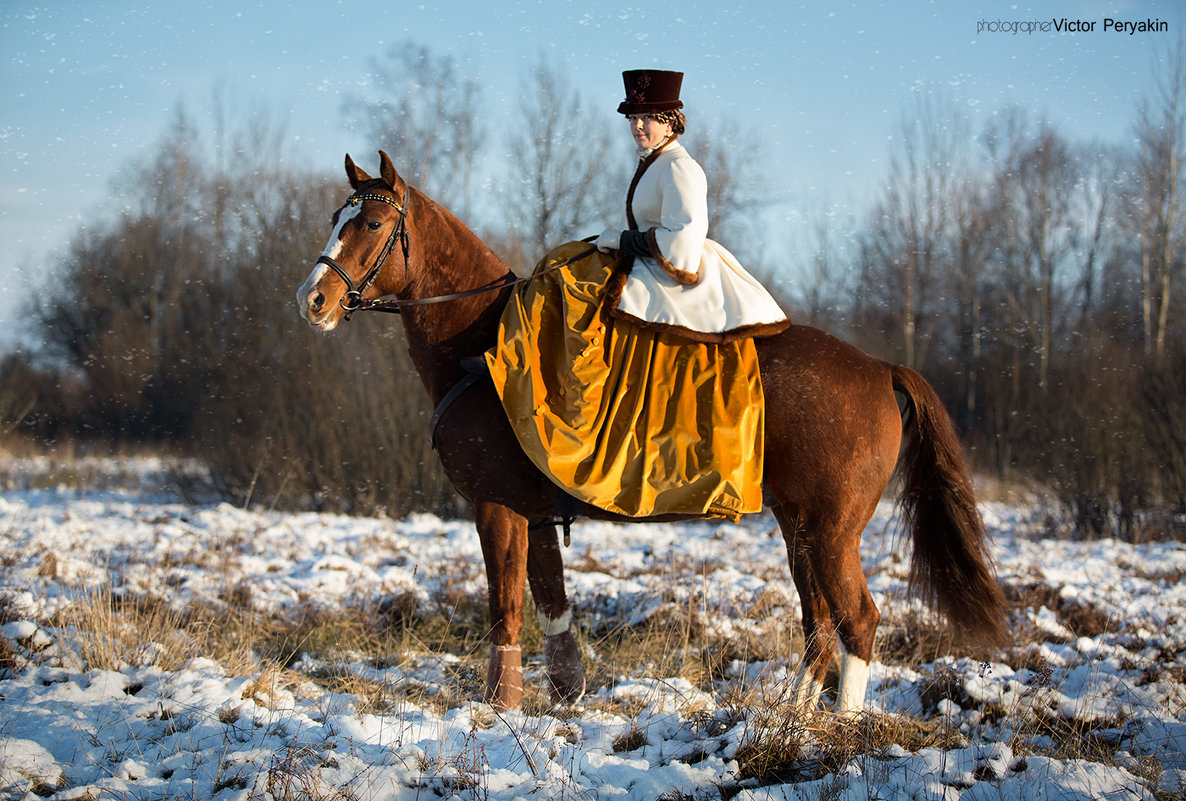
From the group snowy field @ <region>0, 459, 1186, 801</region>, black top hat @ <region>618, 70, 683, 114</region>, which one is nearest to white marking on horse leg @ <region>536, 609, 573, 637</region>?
snowy field @ <region>0, 459, 1186, 801</region>

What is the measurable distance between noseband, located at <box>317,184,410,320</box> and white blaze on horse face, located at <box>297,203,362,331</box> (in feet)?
0.07

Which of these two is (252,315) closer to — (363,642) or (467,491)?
(363,642)

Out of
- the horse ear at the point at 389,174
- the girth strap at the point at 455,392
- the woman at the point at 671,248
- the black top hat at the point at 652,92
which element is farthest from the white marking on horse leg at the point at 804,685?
the horse ear at the point at 389,174

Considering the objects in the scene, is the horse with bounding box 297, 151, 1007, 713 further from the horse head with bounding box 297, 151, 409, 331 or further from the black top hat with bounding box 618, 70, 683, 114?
the black top hat with bounding box 618, 70, 683, 114

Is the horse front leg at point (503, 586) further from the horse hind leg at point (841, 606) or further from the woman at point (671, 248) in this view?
the horse hind leg at point (841, 606)

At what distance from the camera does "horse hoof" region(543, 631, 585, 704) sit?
3.77m

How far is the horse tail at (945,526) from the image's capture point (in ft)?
11.4

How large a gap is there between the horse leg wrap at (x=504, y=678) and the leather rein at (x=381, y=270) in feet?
5.23

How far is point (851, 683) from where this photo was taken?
3221 mm

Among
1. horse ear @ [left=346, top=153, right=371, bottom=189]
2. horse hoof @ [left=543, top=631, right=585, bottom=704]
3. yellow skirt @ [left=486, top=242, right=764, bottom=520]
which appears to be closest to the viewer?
yellow skirt @ [left=486, top=242, right=764, bottom=520]

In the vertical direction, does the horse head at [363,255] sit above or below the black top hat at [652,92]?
below

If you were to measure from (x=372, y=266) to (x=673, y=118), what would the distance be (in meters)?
1.50

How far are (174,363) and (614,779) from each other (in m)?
12.9

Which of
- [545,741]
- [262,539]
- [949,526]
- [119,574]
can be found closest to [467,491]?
[545,741]
